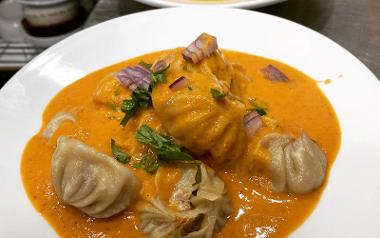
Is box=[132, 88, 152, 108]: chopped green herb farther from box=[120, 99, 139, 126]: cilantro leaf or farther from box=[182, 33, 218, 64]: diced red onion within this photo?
box=[182, 33, 218, 64]: diced red onion

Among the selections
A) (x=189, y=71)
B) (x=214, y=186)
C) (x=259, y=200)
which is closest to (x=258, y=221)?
(x=259, y=200)

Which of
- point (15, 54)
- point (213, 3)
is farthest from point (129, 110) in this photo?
point (15, 54)

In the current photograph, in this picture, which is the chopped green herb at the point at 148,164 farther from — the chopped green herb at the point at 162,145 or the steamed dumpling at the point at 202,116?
the steamed dumpling at the point at 202,116

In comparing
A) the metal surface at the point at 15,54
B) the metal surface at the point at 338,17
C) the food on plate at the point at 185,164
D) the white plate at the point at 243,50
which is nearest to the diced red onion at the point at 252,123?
the food on plate at the point at 185,164

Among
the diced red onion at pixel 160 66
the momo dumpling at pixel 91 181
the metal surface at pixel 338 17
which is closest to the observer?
the momo dumpling at pixel 91 181

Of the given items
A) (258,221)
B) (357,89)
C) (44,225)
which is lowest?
(44,225)

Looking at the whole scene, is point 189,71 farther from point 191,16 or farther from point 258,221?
point 191,16
